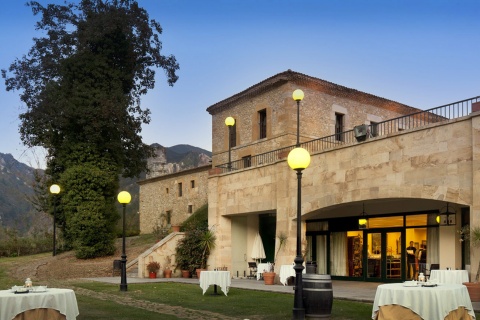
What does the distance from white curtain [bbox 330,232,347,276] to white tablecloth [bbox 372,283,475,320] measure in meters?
13.8

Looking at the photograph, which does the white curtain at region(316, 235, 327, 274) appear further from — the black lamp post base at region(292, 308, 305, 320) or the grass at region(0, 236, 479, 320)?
the black lamp post base at region(292, 308, 305, 320)

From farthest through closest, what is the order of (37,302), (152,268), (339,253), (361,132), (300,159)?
(152,268)
(339,253)
(361,132)
(300,159)
(37,302)

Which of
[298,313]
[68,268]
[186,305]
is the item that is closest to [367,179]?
[186,305]

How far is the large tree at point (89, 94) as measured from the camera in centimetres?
2920

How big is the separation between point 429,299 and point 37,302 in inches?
236

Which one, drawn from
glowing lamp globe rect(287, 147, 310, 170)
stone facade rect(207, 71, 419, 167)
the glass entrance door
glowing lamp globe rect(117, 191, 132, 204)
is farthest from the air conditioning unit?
stone facade rect(207, 71, 419, 167)

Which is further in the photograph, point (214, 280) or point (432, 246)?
point (432, 246)

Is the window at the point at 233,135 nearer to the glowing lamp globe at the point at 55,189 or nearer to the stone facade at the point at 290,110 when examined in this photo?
the stone facade at the point at 290,110

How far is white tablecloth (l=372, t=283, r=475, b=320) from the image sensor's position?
8820mm

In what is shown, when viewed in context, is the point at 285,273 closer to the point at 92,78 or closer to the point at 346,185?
the point at 346,185

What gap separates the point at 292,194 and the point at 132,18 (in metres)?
16.1

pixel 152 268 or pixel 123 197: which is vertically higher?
pixel 123 197

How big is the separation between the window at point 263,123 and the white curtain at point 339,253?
9.73 metres

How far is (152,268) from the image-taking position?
25.1m
